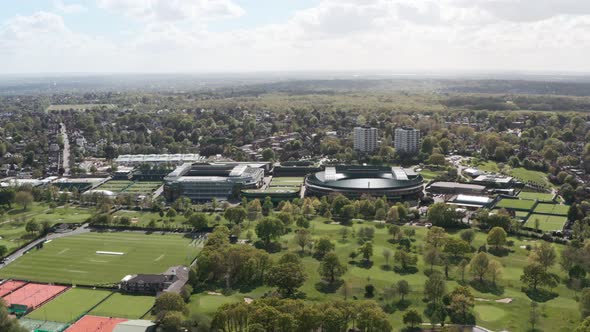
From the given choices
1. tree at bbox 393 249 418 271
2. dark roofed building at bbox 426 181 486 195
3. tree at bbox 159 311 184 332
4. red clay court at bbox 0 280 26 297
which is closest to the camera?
tree at bbox 159 311 184 332

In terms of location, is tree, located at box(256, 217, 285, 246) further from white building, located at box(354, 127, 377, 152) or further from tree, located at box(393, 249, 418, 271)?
white building, located at box(354, 127, 377, 152)

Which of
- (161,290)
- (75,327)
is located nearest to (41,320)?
(75,327)

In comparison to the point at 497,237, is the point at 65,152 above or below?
below

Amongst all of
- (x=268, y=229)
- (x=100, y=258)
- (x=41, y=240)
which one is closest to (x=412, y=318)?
(x=268, y=229)

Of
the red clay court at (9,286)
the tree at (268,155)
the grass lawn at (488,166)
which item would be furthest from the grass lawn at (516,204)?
the red clay court at (9,286)

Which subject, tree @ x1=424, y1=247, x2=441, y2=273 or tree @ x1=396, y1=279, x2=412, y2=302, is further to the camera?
tree @ x1=424, y1=247, x2=441, y2=273

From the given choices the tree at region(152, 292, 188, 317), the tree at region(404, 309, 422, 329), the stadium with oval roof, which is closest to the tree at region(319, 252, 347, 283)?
the tree at region(404, 309, 422, 329)

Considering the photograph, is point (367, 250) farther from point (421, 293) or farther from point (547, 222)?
point (547, 222)

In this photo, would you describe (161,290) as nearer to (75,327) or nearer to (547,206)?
(75,327)
